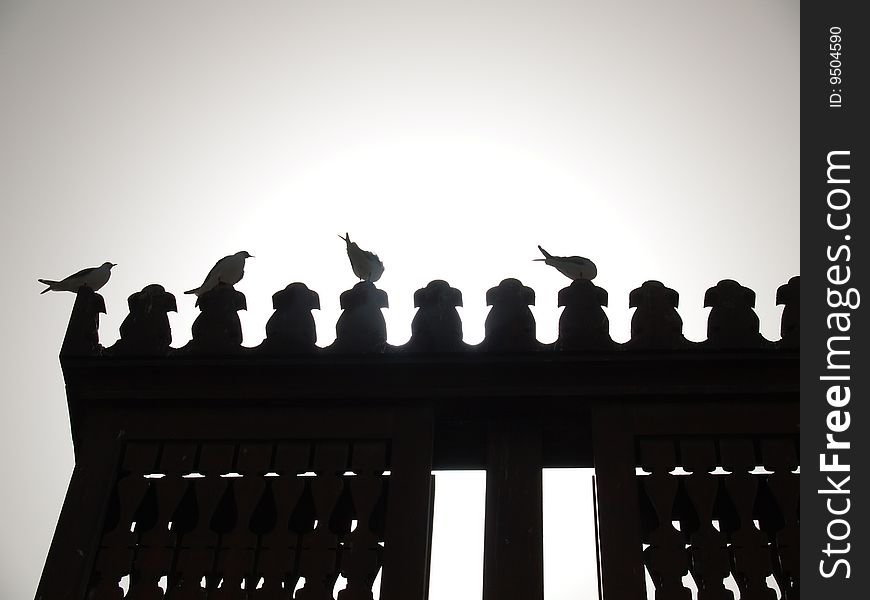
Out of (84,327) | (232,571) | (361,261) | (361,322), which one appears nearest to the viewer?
(232,571)

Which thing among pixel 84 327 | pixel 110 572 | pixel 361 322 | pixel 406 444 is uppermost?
pixel 361 322

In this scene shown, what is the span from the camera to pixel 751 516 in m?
3.96

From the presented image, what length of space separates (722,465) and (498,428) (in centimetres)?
89

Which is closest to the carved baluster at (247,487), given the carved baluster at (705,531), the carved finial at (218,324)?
the carved finial at (218,324)

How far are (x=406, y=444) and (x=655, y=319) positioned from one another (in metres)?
1.16

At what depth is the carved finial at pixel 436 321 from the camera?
437cm

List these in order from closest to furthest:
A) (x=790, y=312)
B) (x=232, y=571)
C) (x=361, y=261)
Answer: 1. (x=232, y=571)
2. (x=790, y=312)
3. (x=361, y=261)

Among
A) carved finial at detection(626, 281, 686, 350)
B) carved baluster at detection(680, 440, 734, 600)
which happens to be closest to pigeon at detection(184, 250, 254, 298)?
carved finial at detection(626, 281, 686, 350)

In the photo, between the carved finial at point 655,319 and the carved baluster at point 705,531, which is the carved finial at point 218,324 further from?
the carved baluster at point 705,531

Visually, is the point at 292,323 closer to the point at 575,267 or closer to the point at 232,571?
the point at 232,571

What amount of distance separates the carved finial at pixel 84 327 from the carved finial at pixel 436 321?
138 centimetres

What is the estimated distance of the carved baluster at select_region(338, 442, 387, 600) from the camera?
12.5 feet

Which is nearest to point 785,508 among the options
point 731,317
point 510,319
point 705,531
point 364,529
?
point 705,531

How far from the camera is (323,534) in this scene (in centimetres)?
396
